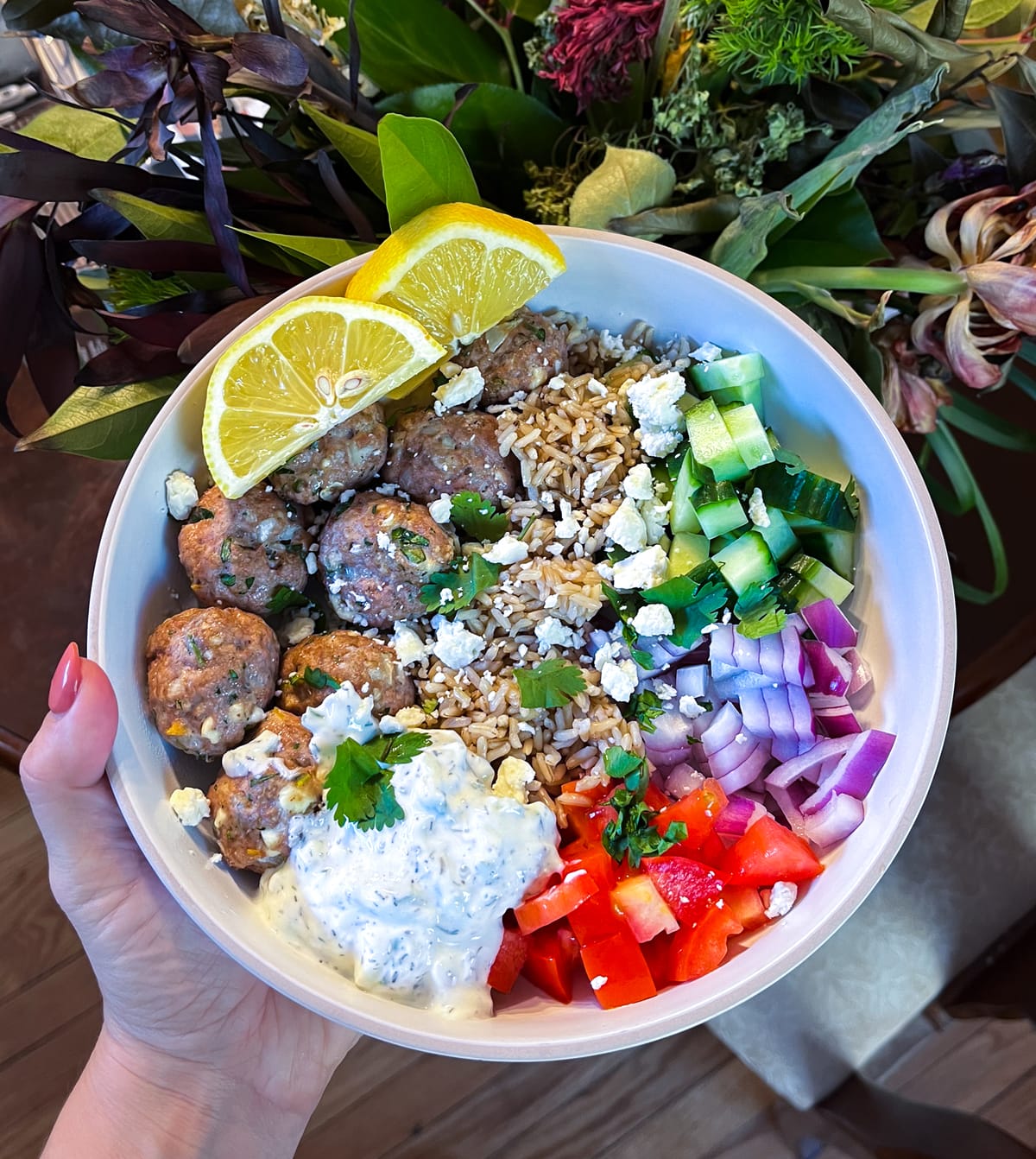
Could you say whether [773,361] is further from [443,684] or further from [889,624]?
[443,684]

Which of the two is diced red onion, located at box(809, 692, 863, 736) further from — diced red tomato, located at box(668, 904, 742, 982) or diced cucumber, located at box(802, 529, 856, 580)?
diced red tomato, located at box(668, 904, 742, 982)

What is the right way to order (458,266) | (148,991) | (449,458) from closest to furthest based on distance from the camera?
(458,266), (449,458), (148,991)

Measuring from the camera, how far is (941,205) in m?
1.57

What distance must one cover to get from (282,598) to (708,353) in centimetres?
74

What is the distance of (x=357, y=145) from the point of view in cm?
139

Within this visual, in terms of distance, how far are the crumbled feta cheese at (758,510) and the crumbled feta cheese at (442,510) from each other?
0.44 meters

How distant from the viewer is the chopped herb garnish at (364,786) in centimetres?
124

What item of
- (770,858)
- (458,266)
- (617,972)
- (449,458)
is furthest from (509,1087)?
(458,266)

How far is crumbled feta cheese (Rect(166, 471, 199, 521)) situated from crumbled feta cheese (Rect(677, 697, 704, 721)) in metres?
0.77

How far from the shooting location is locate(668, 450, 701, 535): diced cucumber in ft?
4.47

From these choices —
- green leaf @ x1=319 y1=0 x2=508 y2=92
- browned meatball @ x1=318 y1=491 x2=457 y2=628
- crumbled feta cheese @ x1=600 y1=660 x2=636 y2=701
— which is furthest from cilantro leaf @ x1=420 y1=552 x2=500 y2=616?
green leaf @ x1=319 y1=0 x2=508 y2=92

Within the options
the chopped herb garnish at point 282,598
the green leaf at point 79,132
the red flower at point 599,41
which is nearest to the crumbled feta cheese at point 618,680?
the chopped herb garnish at point 282,598

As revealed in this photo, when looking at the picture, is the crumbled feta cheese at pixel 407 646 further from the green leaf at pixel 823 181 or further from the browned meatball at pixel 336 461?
the green leaf at pixel 823 181

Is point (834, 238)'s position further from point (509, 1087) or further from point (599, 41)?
point (509, 1087)
